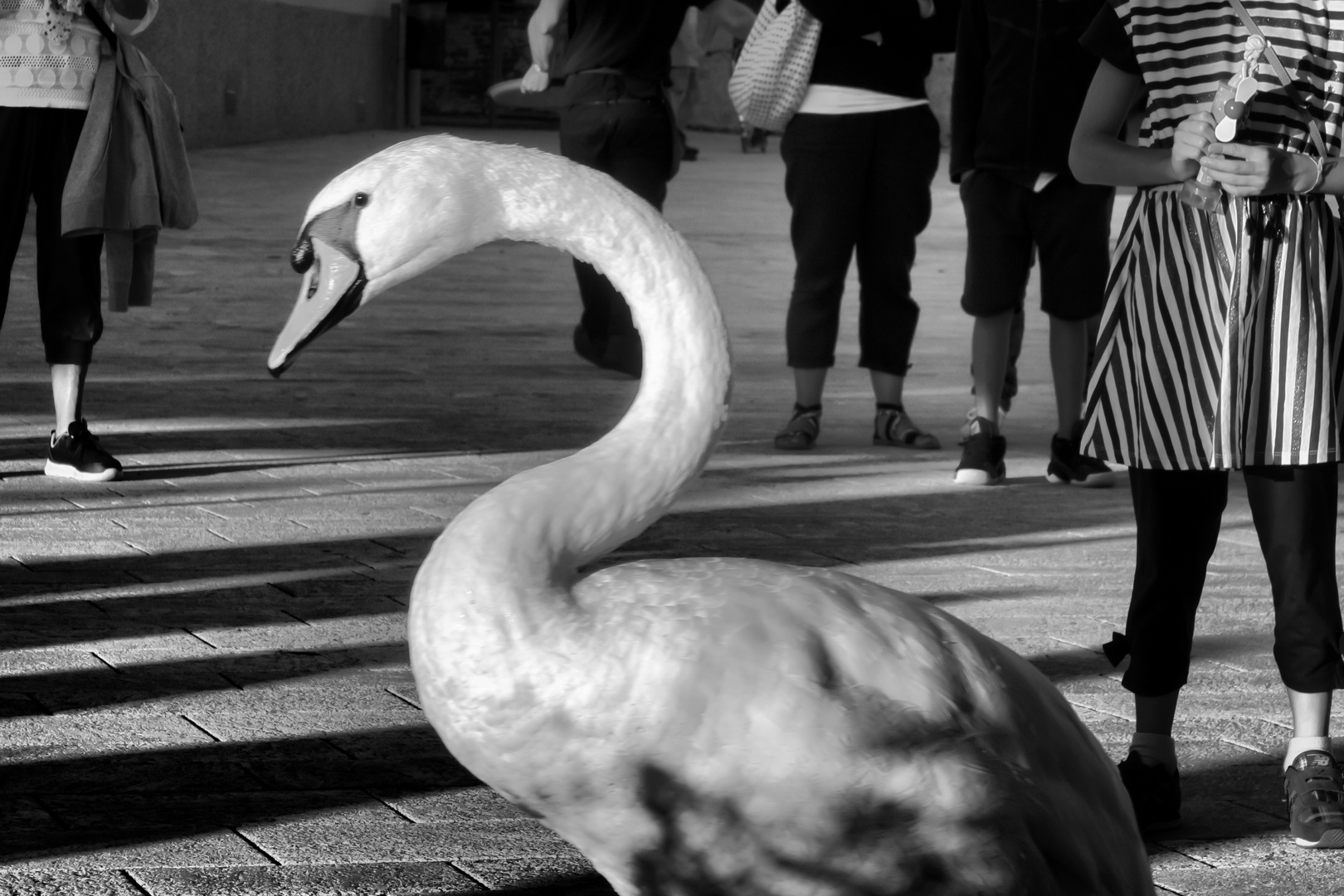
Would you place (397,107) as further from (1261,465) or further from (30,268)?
(1261,465)

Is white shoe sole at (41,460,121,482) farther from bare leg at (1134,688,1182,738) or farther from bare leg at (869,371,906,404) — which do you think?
bare leg at (1134,688,1182,738)

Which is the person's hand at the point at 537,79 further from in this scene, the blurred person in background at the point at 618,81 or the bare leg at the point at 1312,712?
the bare leg at the point at 1312,712

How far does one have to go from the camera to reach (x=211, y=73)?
21609 millimetres

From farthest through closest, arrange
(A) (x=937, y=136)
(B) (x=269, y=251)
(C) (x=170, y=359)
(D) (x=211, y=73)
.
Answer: (D) (x=211, y=73), (B) (x=269, y=251), (C) (x=170, y=359), (A) (x=937, y=136)

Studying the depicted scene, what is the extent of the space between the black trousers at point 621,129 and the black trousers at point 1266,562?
4.97 meters

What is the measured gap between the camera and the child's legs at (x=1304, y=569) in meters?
3.22

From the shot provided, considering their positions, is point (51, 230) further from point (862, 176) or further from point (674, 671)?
point (674, 671)

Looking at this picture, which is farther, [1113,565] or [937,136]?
[937,136]

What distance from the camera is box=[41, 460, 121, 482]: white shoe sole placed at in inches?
237

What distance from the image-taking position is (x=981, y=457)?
6.40 meters

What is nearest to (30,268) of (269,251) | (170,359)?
(269,251)

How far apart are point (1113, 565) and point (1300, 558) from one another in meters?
2.11

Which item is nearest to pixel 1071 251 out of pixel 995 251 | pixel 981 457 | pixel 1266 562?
pixel 995 251

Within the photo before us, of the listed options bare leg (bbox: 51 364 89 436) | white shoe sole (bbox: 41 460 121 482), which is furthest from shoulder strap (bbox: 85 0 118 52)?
white shoe sole (bbox: 41 460 121 482)
